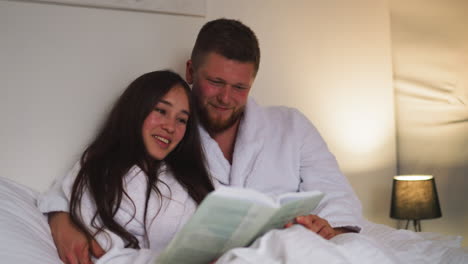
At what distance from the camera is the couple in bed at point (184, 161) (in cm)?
149

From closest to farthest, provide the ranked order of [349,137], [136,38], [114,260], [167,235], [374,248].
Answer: [374,248] → [114,260] → [167,235] → [136,38] → [349,137]

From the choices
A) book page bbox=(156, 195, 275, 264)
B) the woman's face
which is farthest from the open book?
the woman's face

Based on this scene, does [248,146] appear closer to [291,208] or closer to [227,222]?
[291,208]

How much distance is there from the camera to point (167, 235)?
1.55 m

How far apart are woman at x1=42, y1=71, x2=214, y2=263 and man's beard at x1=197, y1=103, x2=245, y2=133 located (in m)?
0.10

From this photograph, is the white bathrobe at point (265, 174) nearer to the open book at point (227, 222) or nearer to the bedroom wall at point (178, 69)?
the bedroom wall at point (178, 69)

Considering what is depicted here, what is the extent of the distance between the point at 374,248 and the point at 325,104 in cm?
134

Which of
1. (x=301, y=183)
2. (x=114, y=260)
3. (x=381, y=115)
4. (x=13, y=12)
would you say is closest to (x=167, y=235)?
(x=114, y=260)

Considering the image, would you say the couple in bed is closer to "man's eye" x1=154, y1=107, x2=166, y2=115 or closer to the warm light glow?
"man's eye" x1=154, y1=107, x2=166, y2=115

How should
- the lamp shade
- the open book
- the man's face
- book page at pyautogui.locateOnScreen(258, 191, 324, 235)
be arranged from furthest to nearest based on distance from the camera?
1. the lamp shade
2. the man's face
3. book page at pyautogui.locateOnScreen(258, 191, 324, 235)
4. the open book

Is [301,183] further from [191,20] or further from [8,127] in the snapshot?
[8,127]

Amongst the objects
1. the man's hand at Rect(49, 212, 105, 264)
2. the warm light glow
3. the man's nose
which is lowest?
the warm light glow

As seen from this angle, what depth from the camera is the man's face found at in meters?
1.77

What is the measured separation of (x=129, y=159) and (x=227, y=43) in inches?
20.0
